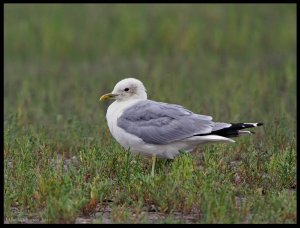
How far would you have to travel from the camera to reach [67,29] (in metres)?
15.9

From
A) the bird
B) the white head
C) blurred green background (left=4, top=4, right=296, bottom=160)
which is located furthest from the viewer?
blurred green background (left=4, top=4, right=296, bottom=160)

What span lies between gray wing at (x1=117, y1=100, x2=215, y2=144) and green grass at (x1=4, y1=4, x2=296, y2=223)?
0.97 feet

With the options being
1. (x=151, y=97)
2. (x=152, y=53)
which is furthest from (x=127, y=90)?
(x=152, y=53)

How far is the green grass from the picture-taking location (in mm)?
6164

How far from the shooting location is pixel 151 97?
11.3 metres

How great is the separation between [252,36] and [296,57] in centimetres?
138

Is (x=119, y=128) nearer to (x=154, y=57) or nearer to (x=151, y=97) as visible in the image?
(x=151, y=97)

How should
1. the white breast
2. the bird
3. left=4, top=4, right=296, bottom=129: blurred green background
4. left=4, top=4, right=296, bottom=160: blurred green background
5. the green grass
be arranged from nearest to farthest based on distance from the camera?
the green grass
the bird
the white breast
left=4, top=4, right=296, bottom=160: blurred green background
left=4, top=4, right=296, bottom=129: blurred green background

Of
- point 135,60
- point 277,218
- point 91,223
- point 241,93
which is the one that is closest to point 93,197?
point 91,223

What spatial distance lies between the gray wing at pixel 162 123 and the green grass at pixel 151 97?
11.7 inches

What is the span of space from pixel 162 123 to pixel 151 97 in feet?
13.1

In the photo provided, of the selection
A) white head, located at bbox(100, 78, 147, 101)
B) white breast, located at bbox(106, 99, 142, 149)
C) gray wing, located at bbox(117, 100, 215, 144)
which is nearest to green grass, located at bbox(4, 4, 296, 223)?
white breast, located at bbox(106, 99, 142, 149)

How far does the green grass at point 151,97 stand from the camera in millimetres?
6164

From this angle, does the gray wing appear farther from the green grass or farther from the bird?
the green grass
